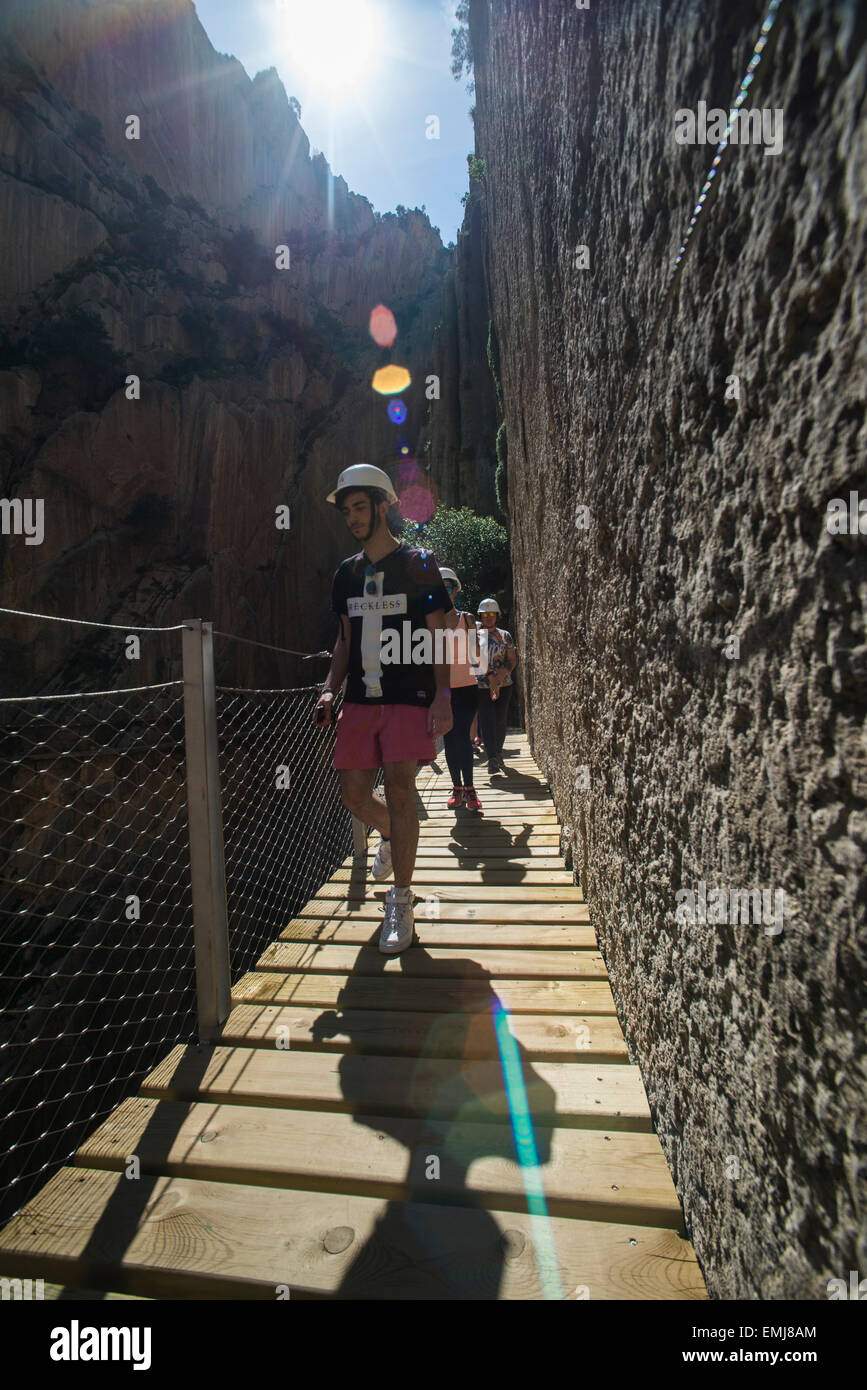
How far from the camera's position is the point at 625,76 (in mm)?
1186

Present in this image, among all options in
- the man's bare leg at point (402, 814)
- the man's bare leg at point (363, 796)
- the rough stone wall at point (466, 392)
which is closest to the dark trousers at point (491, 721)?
the man's bare leg at point (363, 796)

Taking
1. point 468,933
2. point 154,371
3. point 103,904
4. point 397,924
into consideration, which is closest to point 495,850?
point 468,933

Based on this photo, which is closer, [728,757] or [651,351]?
[728,757]

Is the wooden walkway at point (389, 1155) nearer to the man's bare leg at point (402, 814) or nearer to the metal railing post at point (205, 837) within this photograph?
the metal railing post at point (205, 837)

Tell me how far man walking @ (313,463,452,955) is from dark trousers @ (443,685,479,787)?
1568mm

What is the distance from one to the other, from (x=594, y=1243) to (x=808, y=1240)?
1.98 ft

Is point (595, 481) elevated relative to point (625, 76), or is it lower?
lower

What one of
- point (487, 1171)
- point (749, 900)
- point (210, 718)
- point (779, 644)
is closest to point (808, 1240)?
point (749, 900)

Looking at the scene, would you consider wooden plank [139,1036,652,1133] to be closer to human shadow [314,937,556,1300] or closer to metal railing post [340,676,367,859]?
human shadow [314,937,556,1300]

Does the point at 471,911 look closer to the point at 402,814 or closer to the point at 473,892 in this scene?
the point at 473,892

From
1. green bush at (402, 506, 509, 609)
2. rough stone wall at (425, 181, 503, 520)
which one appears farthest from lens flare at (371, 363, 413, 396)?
green bush at (402, 506, 509, 609)

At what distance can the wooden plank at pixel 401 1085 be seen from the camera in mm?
1425

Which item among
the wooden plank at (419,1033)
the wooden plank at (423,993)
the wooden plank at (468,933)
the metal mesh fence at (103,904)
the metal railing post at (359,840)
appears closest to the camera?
the wooden plank at (419,1033)
